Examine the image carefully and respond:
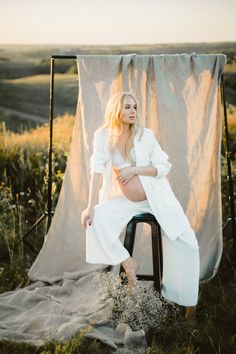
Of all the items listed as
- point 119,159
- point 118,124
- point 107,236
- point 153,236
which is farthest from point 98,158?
point 153,236

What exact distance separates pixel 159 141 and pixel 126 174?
859 mm

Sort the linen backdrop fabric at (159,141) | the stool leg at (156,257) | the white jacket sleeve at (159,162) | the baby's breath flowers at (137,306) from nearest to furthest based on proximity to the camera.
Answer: the baby's breath flowers at (137,306) → the stool leg at (156,257) → the white jacket sleeve at (159,162) → the linen backdrop fabric at (159,141)

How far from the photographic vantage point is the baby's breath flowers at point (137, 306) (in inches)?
126

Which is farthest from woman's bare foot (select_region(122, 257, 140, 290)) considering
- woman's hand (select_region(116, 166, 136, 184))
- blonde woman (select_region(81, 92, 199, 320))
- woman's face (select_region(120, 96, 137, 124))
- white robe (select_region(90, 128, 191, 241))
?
woman's face (select_region(120, 96, 137, 124))

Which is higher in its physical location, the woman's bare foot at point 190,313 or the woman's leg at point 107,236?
the woman's leg at point 107,236

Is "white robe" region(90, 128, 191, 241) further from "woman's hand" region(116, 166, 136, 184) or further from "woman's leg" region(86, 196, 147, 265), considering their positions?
"woman's leg" region(86, 196, 147, 265)

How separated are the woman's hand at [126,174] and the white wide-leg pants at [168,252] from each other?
21cm

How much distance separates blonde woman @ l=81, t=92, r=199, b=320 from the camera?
10.8ft

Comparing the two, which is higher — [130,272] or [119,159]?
[119,159]

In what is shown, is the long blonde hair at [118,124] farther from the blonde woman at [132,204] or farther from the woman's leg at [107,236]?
the woman's leg at [107,236]

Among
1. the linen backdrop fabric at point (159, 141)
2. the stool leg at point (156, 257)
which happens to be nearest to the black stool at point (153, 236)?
the stool leg at point (156, 257)

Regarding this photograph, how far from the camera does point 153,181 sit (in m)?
3.41

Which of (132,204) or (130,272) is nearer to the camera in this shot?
(130,272)

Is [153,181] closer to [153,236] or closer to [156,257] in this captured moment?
[153,236]
